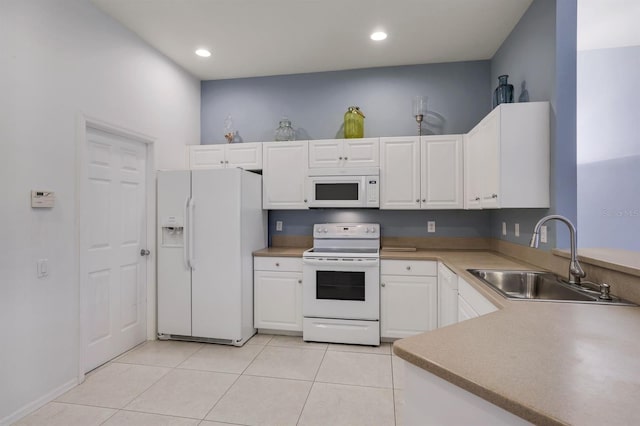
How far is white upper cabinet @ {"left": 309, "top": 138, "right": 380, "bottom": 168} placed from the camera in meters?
3.46

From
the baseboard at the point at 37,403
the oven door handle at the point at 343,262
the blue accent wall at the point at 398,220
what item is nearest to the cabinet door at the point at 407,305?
the oven door handle at the point at 343,262

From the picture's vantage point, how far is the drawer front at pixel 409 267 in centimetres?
306

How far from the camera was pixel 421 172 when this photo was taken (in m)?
3.39

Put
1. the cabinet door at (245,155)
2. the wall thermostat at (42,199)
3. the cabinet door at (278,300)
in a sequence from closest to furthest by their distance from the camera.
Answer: the wall thermostat at (42,199), the cabinet door at (278,300), the cabinet door at (245,155)

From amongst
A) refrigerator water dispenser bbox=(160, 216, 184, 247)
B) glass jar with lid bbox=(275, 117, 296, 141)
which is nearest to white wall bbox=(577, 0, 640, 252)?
glass jar with lid bbox=(275, 117, 296, 141)

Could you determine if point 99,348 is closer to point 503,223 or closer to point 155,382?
point 155,382

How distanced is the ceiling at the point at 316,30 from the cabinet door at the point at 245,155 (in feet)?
2.99

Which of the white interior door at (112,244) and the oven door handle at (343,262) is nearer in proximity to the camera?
the white interior door at (112,244)

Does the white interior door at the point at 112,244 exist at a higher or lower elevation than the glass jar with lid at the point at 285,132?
lower

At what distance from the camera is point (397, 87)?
3.71m

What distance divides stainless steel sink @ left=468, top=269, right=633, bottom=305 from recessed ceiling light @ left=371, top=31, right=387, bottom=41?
2.24 m

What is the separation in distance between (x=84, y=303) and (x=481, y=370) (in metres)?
2.77

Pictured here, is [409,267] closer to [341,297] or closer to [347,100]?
[341,297]

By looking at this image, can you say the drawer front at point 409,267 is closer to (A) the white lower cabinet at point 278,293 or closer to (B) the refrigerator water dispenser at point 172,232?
(A) the white lower cabinet at point 278,293
